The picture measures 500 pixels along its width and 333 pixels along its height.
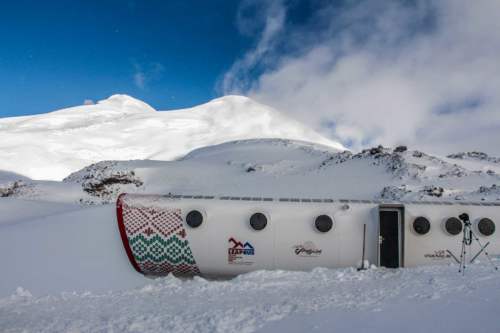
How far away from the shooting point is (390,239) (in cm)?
1120

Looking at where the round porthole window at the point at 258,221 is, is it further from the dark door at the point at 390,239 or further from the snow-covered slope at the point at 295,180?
the snow-covered slope at the point at 295,180

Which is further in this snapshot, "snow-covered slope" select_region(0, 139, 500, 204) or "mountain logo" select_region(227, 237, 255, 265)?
Result: "snow-covered slope" select_region(0, 139, 500, 204)

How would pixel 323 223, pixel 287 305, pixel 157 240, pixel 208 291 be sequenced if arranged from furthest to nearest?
1. pixel 323 223
2. pixel 157 240
3. pixel 208 291
4. pixel 287 305

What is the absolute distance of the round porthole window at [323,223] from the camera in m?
11.0

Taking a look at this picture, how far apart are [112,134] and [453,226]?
7480 centimetres

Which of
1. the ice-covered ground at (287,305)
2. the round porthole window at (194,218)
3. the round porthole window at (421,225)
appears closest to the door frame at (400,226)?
the round porthole window at (421,225)

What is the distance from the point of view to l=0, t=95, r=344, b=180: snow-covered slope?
5924cm

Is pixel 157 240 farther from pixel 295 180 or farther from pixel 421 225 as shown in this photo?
pixel 295 180

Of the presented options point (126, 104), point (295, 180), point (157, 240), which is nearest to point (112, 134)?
point (126, 104)

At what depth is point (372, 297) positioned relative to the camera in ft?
26.2

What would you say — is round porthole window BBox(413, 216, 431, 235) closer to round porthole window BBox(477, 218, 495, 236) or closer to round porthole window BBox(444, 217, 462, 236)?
round porthole window BBox(444, 217, 462, 236)

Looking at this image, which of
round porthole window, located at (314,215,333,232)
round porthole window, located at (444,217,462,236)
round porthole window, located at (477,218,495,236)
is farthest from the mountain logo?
round porthole window, located at (477,218,495,236)

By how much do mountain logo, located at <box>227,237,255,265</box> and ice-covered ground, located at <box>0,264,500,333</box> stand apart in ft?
1.89

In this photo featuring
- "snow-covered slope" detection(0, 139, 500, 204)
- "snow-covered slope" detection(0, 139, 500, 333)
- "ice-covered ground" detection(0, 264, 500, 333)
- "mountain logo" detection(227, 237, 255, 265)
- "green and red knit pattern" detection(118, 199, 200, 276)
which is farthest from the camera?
"snow-covered slope" detection(0, 139, 500, 204)
